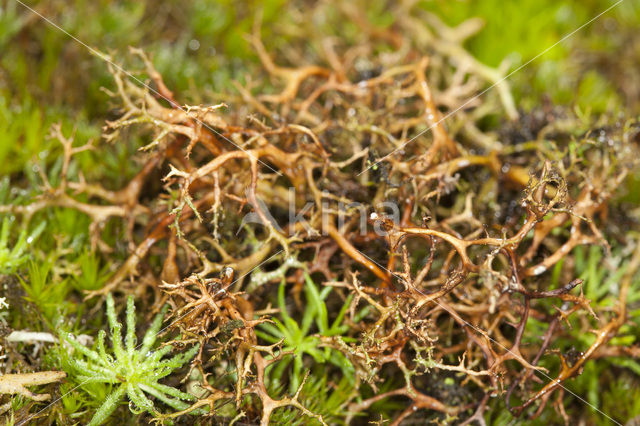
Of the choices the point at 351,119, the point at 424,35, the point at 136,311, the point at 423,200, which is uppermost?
the point at 424,35

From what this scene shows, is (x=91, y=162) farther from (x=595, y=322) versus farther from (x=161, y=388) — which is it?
(x=595, y=322)

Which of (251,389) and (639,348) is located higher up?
(639,348)

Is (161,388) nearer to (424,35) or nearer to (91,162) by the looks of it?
(91,162)

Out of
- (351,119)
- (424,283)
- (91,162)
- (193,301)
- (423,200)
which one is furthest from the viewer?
(91,162)

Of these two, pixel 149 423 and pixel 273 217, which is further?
pixel 273 217

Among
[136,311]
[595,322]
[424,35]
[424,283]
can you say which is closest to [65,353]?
[136,311]

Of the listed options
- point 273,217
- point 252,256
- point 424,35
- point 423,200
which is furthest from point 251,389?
point 424,35

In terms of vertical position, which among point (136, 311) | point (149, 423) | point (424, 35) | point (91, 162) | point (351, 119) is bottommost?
point (149, 423)

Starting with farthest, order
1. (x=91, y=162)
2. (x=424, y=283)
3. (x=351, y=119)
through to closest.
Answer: (x=91, y=162)
(x=351, y=119)
(x=424, y=283)

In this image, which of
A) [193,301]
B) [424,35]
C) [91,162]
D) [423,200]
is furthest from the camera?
[424,35]
